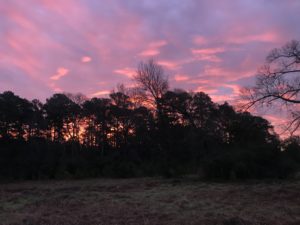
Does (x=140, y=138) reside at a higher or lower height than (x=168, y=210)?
higher

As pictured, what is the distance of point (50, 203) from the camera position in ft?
45.5

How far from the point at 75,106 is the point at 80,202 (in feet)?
125

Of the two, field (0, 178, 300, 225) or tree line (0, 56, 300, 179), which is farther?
tree line (0, 56, 300, 179)

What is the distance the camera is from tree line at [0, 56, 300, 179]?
2377 cm

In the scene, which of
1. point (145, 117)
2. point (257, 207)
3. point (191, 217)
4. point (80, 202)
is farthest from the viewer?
point (145, 117)

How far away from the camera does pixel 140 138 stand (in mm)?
45219

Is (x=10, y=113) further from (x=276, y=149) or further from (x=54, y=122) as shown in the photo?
(x=276, y=149)

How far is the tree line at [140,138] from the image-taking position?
23.8 metres

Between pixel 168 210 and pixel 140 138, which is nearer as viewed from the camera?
pixel 168 210

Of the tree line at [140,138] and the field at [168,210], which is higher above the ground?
the tree line at [140,138]

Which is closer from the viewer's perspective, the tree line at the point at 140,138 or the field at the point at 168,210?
the field at the point at 168,210

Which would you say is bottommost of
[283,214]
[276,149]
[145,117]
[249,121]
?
[283,214]

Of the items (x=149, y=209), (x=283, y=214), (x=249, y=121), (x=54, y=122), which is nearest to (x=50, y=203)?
(x=149, y=209)

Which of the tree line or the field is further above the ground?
the tree line
